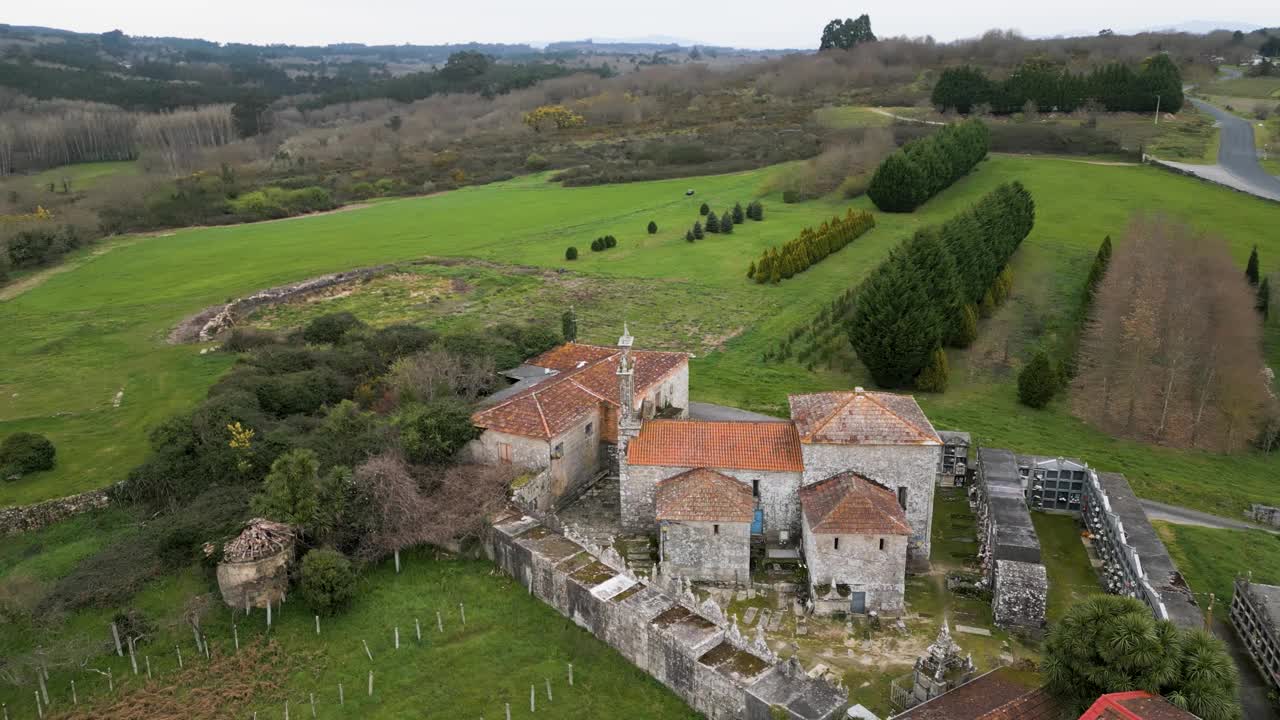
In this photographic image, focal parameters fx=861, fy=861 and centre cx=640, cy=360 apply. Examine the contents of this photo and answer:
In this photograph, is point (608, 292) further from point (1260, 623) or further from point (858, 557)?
point (1260, 623)

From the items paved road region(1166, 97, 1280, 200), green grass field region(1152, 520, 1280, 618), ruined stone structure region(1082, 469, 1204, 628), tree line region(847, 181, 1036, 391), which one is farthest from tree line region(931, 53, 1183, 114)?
green grass field region(1152, 520, 1280, 618)

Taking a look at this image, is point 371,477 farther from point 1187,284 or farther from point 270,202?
point 270,202

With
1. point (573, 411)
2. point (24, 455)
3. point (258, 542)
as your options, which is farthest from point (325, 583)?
point (24, 455)

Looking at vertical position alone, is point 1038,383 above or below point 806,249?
below

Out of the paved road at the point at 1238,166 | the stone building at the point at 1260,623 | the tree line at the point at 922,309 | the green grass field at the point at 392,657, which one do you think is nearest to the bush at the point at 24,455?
the green grass field at the point at 392,657

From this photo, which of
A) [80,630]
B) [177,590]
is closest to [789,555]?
[177,590]

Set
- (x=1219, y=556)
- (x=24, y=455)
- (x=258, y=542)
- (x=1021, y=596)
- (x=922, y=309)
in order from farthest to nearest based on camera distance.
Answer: (x=922, y=309)
(x=24, y=455)
(x=1219, y=556)
(x=258, y=542)
(x=1021, y=596)
